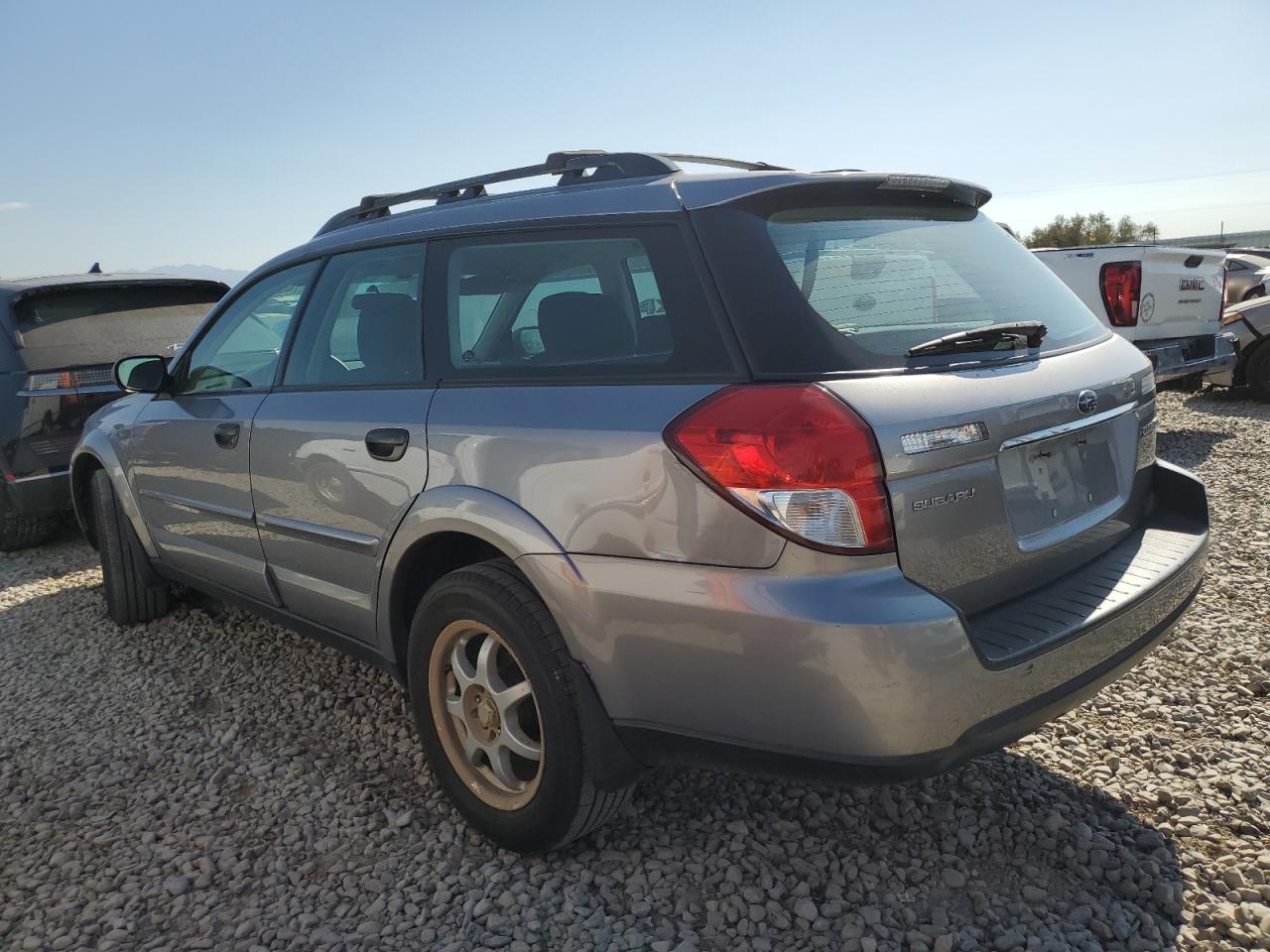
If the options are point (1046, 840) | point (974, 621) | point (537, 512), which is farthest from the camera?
point (1046, 840)

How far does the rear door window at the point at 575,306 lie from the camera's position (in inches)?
86.0

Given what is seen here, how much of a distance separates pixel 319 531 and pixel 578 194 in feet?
4.47

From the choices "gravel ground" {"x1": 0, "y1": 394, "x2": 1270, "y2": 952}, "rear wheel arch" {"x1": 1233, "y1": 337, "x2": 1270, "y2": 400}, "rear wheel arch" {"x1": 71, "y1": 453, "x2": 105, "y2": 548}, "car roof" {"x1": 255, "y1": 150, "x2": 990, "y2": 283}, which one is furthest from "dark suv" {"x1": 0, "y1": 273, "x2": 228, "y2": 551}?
"rear wheel arch" {"x1": 1233, "y1": 337, "x2": 1270, "y2": 400}

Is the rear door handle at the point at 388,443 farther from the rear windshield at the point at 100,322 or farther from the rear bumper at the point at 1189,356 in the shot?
the rear bumper at the point at 1189,356

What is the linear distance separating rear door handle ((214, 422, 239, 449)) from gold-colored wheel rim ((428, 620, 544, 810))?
52.9 inches

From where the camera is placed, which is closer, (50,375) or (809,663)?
(809,663)

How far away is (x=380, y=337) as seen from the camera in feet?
9.77

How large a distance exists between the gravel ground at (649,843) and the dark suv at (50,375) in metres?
2.55

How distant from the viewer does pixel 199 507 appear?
3.73 m

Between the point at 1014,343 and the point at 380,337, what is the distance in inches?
73.7

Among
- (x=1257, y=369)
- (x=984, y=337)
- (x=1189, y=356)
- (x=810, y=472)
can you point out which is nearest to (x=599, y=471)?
(x=810, y=472)

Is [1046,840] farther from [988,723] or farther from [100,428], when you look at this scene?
[100,428]

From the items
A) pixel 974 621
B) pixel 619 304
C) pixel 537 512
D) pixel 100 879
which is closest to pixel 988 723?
pixel 974 621

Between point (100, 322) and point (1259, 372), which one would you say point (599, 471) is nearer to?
point (100, 322)
